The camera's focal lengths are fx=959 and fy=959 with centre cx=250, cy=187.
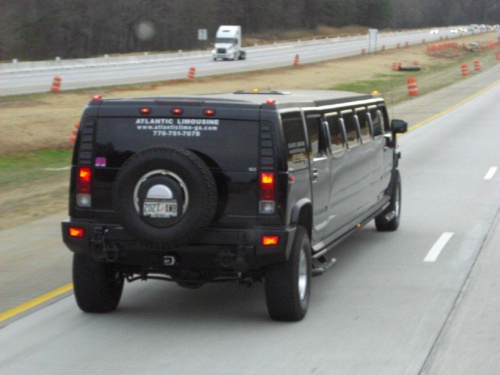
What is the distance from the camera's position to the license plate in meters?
7.61

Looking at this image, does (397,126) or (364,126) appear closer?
(364,126)

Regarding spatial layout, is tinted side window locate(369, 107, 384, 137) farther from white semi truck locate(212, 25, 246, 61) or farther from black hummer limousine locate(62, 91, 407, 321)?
white semi truck locate(212, 25, 246, 61)

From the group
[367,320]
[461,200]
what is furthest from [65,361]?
[461,200]

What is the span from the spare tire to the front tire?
2.53 feet

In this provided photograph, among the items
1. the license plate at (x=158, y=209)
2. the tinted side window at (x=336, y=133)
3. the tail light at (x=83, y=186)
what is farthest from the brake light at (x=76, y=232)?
the tinted side window at (x=336, y=133)

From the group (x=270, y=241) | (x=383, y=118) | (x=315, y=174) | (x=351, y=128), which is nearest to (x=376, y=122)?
(x=383, y=118)

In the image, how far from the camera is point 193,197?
7.55 metres

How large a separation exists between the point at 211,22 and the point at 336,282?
12474 cm

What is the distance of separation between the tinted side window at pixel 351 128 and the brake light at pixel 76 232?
341 centimetres

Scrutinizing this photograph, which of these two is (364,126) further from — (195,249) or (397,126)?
(195,249)

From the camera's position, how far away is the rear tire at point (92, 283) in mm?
8273

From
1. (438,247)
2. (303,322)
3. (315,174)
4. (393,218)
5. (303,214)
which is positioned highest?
(315,174)

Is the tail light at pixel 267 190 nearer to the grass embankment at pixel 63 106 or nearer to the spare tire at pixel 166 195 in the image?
the spare tire at pixel 166 195

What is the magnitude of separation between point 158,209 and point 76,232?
83 cm
